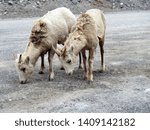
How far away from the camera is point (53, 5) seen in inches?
1806

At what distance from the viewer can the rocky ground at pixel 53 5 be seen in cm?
4303

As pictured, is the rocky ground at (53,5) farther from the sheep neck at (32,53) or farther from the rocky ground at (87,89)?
the sheep neck at (32,53)

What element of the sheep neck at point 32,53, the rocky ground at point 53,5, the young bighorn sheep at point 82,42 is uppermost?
the young bighorn sheep at point 82,42

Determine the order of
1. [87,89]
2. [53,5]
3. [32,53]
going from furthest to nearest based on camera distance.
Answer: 1. [53,5]
2. [32,53]
3. [87,89]

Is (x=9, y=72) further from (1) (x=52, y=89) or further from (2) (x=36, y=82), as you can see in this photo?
(1) (x=52, y=89)

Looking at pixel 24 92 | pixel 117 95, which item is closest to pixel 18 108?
pixel 24 92

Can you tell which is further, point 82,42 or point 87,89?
point 82,42

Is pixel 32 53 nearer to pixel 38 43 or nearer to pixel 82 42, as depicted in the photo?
pixel 38 43

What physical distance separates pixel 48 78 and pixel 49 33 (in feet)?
4.21

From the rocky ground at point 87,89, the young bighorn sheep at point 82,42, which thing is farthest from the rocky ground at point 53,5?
the young bighorn sheep at point 82,42

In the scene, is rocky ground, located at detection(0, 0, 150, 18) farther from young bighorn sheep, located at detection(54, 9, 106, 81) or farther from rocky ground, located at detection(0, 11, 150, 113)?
young bighorn sheep, located at detection(54, 9, 106, 81)

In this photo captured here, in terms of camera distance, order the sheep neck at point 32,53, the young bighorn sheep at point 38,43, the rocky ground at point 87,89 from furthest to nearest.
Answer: the sheep neck at point 32,53, the young bighorn sheep at point 38,43, the rocky ground at point 87,89

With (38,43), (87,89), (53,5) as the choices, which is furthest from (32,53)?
(53,5)

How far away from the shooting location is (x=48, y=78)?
509 inches
